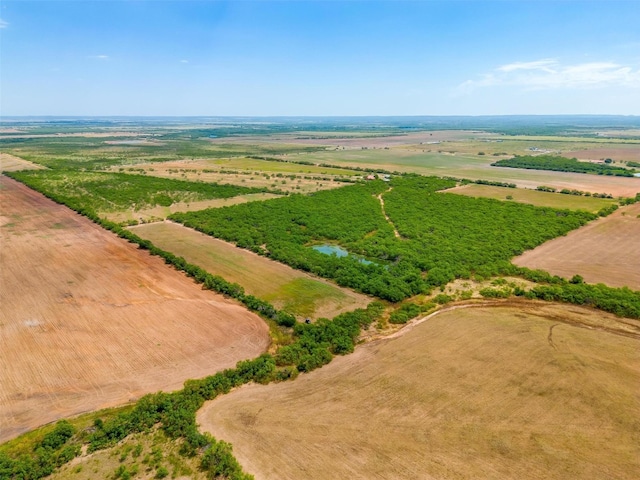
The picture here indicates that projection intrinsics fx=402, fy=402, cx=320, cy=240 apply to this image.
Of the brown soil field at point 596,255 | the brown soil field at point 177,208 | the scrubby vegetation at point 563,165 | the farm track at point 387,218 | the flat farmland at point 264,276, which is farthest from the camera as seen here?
the scrubby vegetation at point 563,165

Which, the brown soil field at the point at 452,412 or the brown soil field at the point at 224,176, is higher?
the brown soil field at the point at 224,176

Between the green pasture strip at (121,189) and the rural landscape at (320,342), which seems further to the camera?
the green pasture strip at (121,189)

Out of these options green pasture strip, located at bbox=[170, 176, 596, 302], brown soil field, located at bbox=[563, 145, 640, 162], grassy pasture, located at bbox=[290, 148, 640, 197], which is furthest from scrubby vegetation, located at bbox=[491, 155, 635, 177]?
green pasture strip, located at bbox=[170, 176, 596, 302]

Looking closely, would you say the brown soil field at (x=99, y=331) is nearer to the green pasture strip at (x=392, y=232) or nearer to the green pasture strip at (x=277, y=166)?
the green pasture strip at (x=392, y=232)

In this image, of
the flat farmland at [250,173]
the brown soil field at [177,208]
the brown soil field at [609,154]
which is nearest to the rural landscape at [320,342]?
the brown soil field at [177,208]

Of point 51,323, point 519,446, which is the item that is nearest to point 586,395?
point 519,446

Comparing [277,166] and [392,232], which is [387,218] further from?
[277,166]

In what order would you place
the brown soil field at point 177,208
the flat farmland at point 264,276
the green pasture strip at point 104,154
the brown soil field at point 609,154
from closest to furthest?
the flat farmland at point 264,276 < the brown soil field at point 177,208 < the green pasture strip at point 104,154 < the brown soil field at point 609,154

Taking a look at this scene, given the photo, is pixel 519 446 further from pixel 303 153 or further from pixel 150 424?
pixel 303 153
